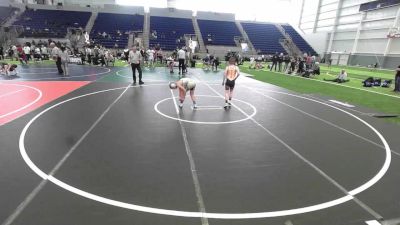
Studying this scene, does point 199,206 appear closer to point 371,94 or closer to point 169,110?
point 169,110

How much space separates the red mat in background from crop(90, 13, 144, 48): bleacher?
2873cm

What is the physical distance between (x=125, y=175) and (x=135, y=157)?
2.73 ft

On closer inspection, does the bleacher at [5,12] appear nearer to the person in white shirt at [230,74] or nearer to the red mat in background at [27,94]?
the red mat in background at [27,94]

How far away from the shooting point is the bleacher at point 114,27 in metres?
43.1

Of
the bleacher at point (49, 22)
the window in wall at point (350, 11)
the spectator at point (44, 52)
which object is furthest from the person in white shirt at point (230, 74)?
the window in wall at point (350, 11)

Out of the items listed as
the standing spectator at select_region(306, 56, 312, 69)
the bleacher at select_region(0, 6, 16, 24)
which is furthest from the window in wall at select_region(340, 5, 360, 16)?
the bleacher at select_region(0, 6, 16, 24)

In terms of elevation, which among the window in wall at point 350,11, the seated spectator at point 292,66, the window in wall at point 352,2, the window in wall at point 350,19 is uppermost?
the window in wall at point 352,2

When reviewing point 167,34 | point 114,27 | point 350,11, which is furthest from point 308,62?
point 114,27

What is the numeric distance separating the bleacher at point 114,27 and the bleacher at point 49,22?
8.29 ft

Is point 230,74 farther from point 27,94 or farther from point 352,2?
point 352,2

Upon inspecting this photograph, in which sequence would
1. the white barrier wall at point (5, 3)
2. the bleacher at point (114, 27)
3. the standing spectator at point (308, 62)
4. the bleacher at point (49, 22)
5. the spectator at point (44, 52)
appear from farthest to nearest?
the white barrier wall at point (5, 3)
the bleacher at point (114, 27)
the bleacher at point (49, 22)
the spectator at point (44, 52)
the standing spectator at point (308, 62)

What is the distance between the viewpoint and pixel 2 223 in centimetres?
383

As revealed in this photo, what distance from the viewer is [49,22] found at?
43656 millimetres

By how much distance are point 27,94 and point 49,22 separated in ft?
124
